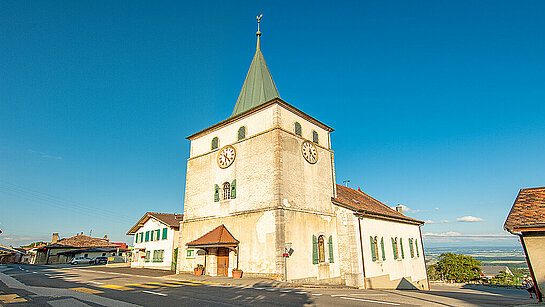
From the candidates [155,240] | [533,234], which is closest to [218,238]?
[533,234]

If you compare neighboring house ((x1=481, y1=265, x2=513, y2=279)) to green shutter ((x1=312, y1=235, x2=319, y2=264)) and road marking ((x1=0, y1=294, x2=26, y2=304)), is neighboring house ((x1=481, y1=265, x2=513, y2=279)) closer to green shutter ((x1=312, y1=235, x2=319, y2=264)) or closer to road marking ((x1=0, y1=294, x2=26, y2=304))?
green shutter ((x1=312, y1=235, x2=319, y2=264))

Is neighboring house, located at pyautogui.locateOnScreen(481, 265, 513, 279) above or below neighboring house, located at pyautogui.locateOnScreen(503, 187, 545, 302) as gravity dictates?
below

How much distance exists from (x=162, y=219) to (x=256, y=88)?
63.0 feet

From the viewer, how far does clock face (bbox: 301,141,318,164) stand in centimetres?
2245

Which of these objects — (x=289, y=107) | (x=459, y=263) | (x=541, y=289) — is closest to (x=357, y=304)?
(x=541, y=289)

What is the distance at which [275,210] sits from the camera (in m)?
18.6

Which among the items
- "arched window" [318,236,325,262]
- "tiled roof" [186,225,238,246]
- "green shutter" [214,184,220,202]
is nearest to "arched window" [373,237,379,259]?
"arched window" [318,236,325,262]

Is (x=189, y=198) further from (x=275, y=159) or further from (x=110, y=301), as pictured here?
(x=110, y=301)

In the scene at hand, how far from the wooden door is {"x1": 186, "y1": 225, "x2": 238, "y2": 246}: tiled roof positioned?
4.71 feet

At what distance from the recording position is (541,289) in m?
9.31

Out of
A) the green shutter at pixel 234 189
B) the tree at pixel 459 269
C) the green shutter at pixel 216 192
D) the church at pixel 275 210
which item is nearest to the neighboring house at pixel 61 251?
the church at pixel 275 210

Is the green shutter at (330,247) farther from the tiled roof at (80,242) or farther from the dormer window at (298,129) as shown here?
the tiled roof at (80,242)

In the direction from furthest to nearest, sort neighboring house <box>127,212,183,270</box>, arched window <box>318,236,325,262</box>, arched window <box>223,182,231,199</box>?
1. neighboring house <box>127,212,183,270</box>
2. arched window <box>223,182,231,199</box>
3. arched window <box>318,236,325,262</box>

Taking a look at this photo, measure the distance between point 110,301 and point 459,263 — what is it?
53334mm
